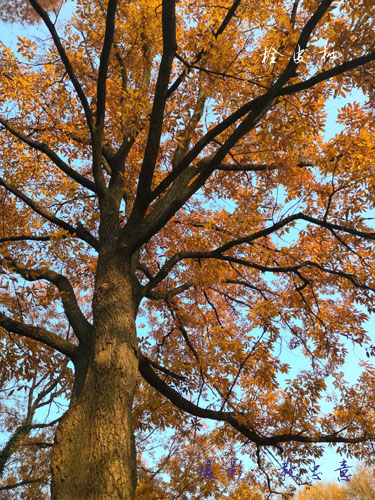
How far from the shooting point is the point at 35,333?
2.90 metres

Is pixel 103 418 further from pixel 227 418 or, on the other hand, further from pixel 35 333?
pixel 227 418

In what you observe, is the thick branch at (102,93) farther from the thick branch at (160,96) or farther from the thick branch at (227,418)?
the thick branch at (227,418)

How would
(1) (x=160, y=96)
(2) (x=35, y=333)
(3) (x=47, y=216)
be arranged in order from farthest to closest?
(3) (x=47, y=216)
(2) (x=35, y=333)
(1) (x=160, y=96)

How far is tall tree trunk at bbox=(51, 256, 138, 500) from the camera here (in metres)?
2.06

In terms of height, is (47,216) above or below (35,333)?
above

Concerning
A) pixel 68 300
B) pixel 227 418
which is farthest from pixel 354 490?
pixel 68 300

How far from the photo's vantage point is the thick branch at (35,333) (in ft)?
9.24

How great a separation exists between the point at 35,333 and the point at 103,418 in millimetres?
1061

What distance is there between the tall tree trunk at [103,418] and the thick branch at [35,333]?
0.21 m

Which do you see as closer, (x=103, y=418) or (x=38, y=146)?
(x=103, y=418)

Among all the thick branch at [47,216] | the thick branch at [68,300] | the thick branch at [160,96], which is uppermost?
the thick branch at [47,216]

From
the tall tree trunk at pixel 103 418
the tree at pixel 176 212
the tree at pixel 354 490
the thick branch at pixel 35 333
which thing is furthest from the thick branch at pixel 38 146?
the tree at pixel 354 490

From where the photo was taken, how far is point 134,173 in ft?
17.7

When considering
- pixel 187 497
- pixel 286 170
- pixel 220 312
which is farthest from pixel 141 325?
pixel 286 170
